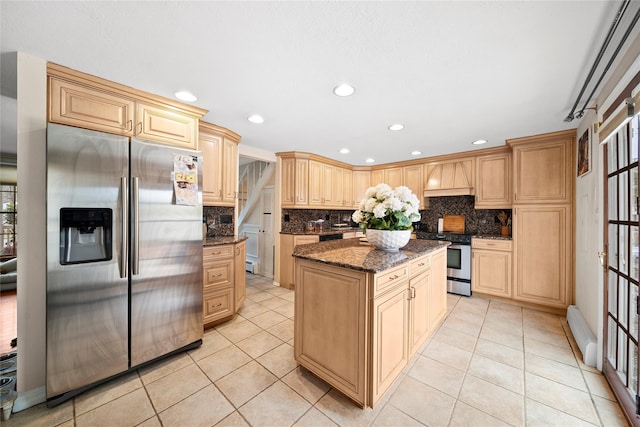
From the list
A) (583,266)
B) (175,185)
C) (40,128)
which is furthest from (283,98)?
(583,266)

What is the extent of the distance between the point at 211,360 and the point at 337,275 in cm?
143

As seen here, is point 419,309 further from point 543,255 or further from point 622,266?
point 543,255

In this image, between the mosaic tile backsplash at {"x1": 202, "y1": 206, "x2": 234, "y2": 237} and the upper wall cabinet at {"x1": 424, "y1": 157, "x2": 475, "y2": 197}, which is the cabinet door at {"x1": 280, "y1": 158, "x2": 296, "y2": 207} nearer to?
the mosaic tile backsplash at {"x1": 202, "y1": 206, "x2": 234, "y2": 237}

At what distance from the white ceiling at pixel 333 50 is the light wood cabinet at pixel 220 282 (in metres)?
1.51

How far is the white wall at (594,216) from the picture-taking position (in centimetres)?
154

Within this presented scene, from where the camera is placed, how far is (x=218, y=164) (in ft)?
9.36

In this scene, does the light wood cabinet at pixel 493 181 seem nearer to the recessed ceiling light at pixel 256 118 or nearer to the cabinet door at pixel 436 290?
the cabinet door at pixel 436 290

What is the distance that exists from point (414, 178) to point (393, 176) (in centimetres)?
44

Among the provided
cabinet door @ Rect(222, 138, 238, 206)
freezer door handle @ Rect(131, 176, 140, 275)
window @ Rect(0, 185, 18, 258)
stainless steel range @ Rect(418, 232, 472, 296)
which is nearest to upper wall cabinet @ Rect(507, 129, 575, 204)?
stainless steel range @ Rect(418, 232, 472, 296)

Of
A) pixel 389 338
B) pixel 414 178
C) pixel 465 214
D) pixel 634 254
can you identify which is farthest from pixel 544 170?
pixel 389 338

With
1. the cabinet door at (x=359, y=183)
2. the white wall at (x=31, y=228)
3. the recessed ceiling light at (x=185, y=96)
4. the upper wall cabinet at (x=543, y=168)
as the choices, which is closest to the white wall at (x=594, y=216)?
the upper wall cabinet at (x=543, y=168)

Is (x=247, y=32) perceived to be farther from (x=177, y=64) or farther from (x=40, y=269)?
(x=40, y=269)

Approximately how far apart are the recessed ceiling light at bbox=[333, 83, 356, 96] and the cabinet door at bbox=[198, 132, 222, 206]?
167cm

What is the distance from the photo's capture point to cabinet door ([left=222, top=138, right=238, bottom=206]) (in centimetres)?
293
